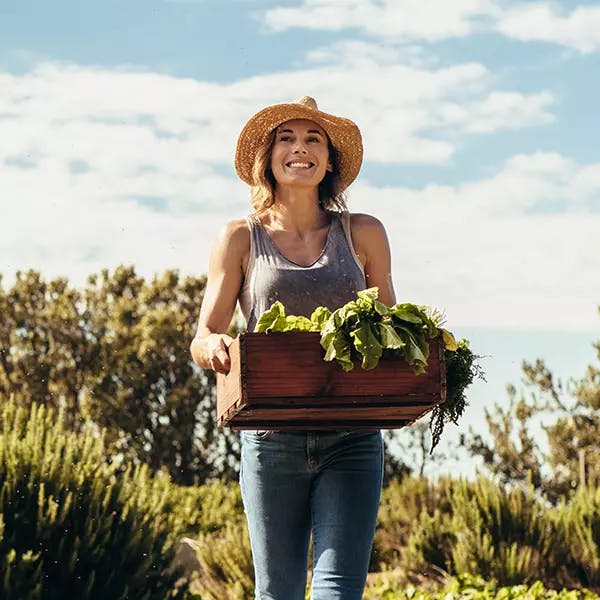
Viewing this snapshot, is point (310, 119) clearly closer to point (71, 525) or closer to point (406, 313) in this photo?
point (406, 313)

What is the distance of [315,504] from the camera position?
376cm

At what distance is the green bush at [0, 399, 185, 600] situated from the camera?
6.90 metres

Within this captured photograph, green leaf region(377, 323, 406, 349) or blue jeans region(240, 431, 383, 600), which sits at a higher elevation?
green leaf region(377, 323, 406, 349)

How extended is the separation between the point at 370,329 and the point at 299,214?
3.12ft

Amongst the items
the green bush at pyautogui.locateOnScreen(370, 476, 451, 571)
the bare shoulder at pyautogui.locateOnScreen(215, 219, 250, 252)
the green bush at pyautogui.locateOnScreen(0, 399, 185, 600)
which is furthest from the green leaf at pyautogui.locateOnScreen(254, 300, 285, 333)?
the green bush at pyautogui.locateOnScreen(370, 476, 451, 571)

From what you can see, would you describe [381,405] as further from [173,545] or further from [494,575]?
[494,575]

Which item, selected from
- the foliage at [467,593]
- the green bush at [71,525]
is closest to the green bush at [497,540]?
the foliage at [467,593]

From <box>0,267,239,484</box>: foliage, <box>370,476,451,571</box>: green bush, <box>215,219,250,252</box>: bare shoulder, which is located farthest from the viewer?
<box>0,267,239,484</box>: foliage

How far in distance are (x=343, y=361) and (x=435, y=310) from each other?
33 cm

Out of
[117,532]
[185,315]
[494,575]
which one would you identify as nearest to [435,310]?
[117,532]

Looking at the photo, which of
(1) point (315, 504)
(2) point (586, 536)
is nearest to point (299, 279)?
(1) point (315, 504)

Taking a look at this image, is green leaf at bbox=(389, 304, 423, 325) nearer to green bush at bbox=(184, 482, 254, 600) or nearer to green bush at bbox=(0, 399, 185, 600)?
green bush at bbox=(0, 399, 185, 600)

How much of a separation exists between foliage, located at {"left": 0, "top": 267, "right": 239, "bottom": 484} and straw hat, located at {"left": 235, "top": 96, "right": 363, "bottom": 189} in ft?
62.6

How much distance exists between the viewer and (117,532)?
7.27 m
